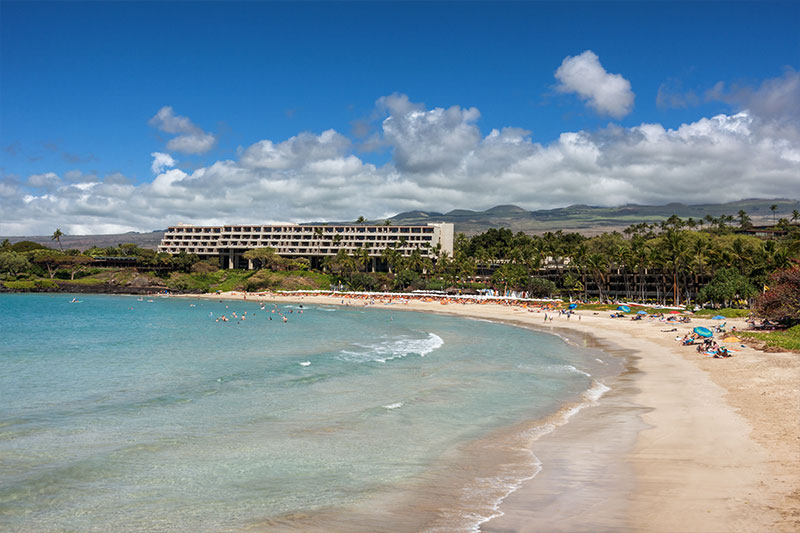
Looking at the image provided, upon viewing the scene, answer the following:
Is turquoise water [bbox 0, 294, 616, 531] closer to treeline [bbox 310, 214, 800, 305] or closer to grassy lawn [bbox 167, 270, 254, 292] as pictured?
treeline [bbox 310, 214, 800, 305]

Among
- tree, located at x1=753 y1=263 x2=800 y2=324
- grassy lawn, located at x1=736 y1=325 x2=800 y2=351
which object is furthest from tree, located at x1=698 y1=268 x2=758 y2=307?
grassy lawn, located at x1=736 y1=325 x2=800 y2=351

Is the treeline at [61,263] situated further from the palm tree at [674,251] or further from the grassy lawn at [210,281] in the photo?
the palm tree at [674,251]

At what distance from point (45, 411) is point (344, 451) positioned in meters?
12.7

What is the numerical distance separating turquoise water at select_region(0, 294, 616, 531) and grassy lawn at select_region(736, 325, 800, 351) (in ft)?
38.2

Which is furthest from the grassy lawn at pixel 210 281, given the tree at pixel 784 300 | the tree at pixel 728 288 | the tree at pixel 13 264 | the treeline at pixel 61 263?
the tree at pixel 784 300

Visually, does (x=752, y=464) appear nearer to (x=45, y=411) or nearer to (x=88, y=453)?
(x=88, y=453)

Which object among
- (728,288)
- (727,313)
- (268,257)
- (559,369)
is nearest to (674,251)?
(728,288)

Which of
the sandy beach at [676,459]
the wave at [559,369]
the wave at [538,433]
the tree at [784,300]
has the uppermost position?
the tree at [784,300]

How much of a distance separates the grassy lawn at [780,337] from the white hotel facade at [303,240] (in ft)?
339

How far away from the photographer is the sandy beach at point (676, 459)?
10.5 metres

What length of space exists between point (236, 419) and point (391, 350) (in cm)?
2142

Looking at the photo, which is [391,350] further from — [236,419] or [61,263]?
[61,263]

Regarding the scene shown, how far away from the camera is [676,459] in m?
14.6

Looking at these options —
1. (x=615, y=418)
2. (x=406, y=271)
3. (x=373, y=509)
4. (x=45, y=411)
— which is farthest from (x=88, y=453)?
(x=406, y=271)
